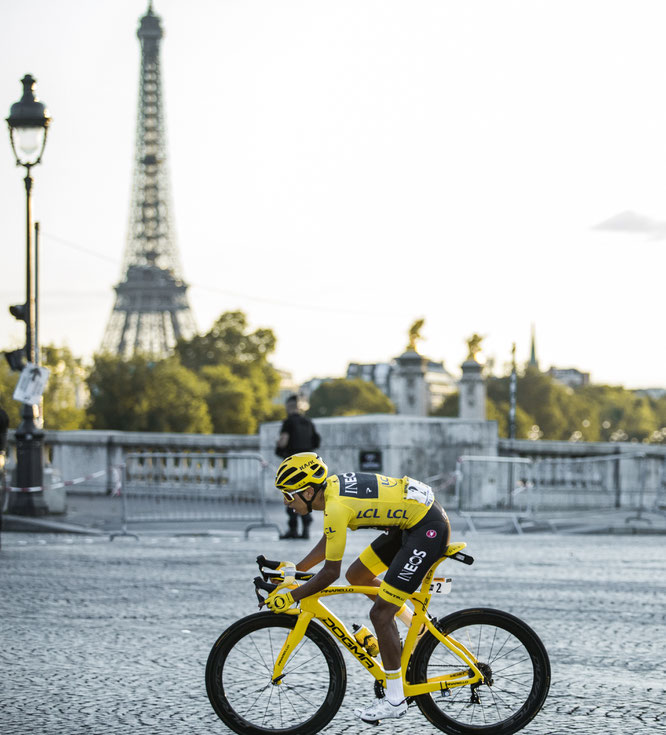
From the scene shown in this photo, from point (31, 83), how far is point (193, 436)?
901 cm

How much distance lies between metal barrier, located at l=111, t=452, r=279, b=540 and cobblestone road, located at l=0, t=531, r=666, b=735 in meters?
3.33

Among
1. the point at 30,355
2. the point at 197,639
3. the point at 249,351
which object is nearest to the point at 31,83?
the point at 30,355

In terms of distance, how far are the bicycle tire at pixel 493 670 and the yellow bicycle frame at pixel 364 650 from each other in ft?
0.11

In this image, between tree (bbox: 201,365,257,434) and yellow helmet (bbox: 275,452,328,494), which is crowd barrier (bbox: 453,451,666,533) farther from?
tree (bbox: 201,365,257,434)

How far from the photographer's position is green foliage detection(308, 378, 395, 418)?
104 metres

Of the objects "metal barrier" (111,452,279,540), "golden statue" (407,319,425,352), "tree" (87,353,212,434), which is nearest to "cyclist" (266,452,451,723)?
"metal barrier" (111,452,279,540)

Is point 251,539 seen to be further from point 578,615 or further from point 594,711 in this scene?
point 594,711

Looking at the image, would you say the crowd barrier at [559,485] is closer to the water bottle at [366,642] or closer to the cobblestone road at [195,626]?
the cobblestone road at [195,626]

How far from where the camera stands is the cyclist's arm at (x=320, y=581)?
15.9 ft

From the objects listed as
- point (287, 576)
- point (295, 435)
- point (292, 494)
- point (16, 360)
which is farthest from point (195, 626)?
→ point (16, 360)

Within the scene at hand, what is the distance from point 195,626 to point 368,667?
3140 millimetres

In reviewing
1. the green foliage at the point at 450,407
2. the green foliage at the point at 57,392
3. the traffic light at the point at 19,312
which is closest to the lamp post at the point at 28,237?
the traffic light at the point at 19,312

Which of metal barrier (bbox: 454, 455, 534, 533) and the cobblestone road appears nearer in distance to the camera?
the cobblestone road

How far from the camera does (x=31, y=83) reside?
16.1m
